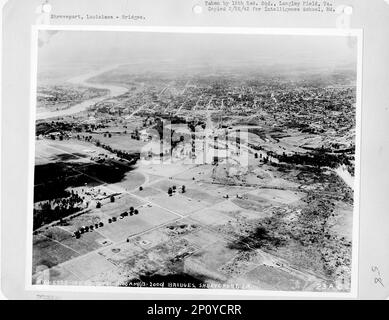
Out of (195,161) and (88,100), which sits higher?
(88,100)

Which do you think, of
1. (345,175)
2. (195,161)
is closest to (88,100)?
(195,161)

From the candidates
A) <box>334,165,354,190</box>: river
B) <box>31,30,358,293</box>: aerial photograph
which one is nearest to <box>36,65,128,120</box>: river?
<box>31,30,358,293</box>: aerial photograph

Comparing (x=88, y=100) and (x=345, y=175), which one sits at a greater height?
(x=88, y=100)

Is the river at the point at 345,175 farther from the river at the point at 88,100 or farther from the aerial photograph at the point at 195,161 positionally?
the river at the point at 88,100

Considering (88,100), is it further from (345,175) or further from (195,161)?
(345,175)

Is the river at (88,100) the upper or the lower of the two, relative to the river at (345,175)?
upper

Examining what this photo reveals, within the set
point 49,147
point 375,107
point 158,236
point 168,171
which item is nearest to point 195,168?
point 168,171

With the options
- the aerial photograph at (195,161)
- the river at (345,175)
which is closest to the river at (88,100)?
the aerial photograph at (195,161)
